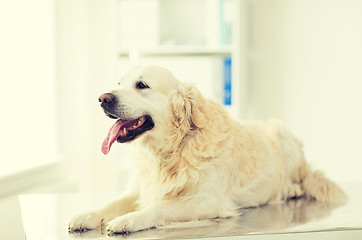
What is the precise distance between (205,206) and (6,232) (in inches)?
48.1

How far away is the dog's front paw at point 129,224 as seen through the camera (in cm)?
95

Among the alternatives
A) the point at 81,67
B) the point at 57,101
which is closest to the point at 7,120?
the point at 57,101

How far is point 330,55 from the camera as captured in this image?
93.0 inches

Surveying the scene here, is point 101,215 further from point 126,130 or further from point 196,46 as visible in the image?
point 196,46

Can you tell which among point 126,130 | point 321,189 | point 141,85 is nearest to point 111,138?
point 126,130

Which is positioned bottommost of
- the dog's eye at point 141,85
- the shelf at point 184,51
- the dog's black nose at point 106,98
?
the dog's black nose at point 106,98

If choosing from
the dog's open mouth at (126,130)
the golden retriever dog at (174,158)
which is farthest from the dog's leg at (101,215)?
the dog's open mouth at (126,130)

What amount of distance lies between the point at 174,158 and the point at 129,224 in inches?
9.2

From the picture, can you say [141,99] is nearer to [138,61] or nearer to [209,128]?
[209,128]

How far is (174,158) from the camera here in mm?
1108

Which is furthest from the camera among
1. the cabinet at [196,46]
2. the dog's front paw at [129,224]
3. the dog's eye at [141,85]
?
the cabinet at [196,46]

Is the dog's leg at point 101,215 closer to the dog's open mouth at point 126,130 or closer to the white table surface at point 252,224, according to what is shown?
the white table surface at point 252,224

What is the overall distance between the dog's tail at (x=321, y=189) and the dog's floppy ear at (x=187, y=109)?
1.75ft

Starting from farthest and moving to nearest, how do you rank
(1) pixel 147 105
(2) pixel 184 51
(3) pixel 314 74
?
(2) pixel 184 51 → (3) pixel 314 74 → (1) pixel 147 105
